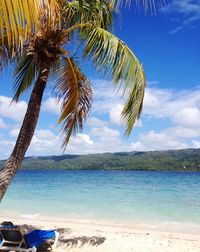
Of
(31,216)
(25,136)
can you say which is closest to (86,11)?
(25,136)

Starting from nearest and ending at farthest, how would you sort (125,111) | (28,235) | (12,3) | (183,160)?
(12,3)
(125,111)
(28,235)
(183,160)

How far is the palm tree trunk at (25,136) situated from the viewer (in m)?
4.35

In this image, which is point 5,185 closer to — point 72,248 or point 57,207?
point 72,248

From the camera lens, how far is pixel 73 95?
17.7 ft

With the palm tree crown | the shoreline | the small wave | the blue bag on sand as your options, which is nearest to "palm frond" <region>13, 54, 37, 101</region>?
the palm tree crown

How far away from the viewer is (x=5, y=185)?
4309 millimetres

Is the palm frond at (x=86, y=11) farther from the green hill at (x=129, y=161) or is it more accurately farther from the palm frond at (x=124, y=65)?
the green hill at (x=129, y=161)

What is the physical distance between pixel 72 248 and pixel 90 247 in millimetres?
391

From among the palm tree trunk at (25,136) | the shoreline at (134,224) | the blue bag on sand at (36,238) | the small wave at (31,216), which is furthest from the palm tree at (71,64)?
the small wave at (31,216)

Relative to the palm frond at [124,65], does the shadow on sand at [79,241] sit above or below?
below

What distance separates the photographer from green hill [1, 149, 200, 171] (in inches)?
3294

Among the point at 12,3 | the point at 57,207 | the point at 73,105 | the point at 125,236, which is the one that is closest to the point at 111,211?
the point at 57,207

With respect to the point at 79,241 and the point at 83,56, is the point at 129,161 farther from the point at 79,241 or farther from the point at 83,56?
the point at 83,56

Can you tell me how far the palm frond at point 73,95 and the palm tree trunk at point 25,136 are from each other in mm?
705
